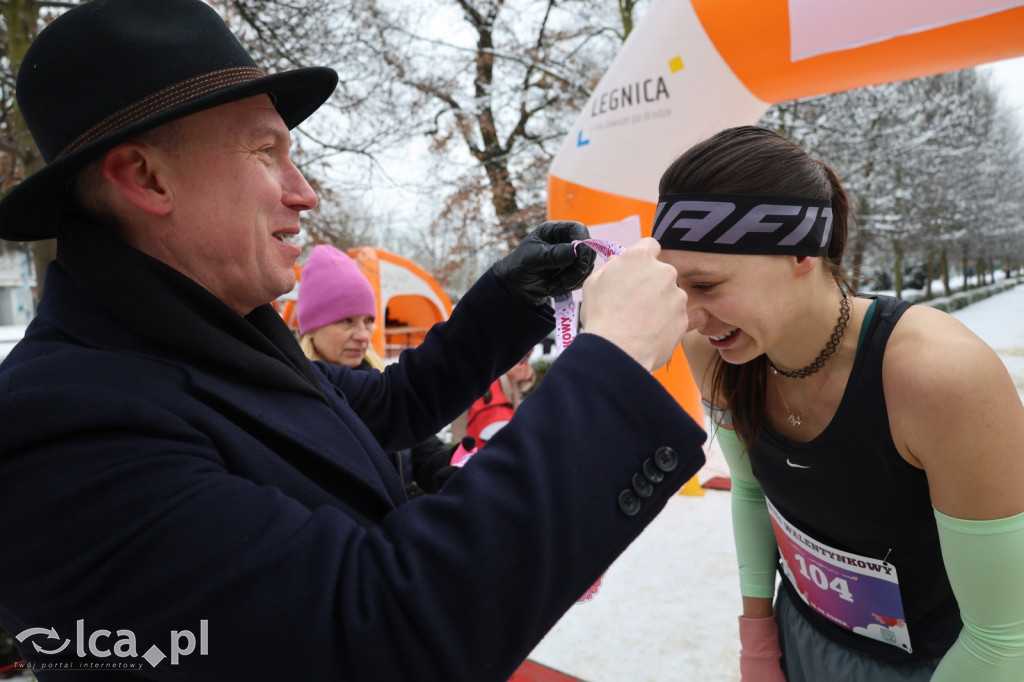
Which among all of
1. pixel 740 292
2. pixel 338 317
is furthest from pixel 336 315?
pixel 740 292

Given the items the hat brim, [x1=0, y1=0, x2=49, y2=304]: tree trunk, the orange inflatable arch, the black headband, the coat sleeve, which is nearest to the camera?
→ the coat sleeve

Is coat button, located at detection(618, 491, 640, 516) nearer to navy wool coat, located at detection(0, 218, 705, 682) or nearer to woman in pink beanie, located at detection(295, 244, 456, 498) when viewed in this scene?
navy wool coat, located at detection(0, 218, 705, 682)

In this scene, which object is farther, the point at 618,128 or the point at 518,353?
the point at 618,128

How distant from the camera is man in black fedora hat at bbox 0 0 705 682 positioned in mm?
730

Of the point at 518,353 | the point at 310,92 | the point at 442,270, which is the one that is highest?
the point at 310,92

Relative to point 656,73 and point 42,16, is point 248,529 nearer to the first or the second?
→ point 656,73

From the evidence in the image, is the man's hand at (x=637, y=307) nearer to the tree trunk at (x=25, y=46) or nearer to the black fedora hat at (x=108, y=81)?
the black fedora hat at (x=108, y=81)

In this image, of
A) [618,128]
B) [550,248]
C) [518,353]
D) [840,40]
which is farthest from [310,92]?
[618,128]

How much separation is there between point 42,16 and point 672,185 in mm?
5666

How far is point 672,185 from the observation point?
5.79ft

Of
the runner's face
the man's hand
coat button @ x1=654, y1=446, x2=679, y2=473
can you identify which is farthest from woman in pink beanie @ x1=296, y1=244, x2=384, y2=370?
coat button @ x1=654, y1=446, x2=679, y2=473

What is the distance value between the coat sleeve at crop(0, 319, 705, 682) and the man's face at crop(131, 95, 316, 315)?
345mm

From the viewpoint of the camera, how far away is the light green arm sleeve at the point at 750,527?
2.02 metres

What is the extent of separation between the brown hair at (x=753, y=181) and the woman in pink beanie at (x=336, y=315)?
236cm
